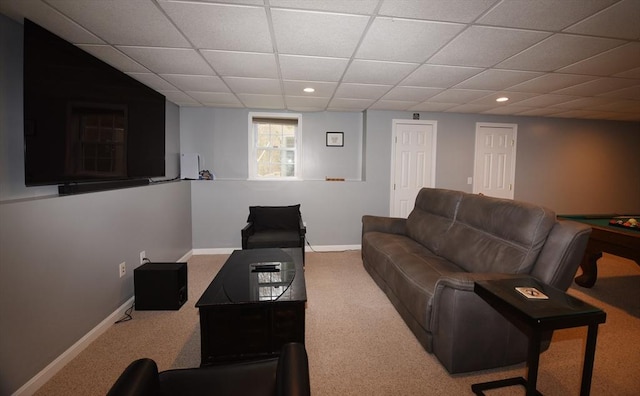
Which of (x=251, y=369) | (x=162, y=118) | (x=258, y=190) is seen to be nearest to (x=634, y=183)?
(x=258, y=190)

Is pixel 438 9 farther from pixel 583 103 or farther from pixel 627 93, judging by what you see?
pixel 583 103

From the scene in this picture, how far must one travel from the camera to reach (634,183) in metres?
5.43

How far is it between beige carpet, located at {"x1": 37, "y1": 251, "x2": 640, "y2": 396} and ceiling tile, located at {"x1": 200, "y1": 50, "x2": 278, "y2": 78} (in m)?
2.46

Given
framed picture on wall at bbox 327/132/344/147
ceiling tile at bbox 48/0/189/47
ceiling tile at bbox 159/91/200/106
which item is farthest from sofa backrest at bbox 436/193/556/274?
ceiling tile at bbox 159/91/200/106

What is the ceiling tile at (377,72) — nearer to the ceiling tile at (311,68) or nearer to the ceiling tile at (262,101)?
the ceiling tile at (311,68)

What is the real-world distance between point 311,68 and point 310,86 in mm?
586

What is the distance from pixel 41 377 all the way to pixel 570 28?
14.4ft

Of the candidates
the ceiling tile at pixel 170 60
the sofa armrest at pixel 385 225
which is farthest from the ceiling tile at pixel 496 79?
the ceiling tile at pixel 170 60

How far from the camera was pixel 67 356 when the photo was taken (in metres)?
1.89

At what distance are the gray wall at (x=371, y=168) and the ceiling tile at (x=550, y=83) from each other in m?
1.47

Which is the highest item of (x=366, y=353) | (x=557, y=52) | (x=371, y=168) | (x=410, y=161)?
(x=557, y=52)

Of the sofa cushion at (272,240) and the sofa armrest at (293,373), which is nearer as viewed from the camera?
the sofa armrest at (293,373)

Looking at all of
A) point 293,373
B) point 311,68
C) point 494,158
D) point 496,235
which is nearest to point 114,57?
point 311,68

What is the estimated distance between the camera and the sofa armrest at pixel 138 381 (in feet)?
2.95
